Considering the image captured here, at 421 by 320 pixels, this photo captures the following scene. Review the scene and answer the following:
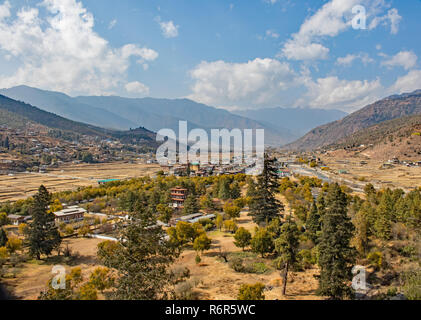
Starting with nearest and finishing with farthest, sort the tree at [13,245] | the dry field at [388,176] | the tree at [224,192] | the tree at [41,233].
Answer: the tree at [41,233] → the tree at [13,245] → the tree at [224,192] → the dry field at [388,176]

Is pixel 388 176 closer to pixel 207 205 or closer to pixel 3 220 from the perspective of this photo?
pixel 207 205

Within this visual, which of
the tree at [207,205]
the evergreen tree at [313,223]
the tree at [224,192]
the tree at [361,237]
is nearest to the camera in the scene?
the tree at [361,237]

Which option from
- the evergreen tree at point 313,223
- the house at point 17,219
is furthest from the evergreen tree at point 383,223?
the house at point 17,219

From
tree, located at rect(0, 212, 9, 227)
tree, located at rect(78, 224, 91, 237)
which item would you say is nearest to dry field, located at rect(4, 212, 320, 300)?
tree, located at rect(78, 224, 91, 237)

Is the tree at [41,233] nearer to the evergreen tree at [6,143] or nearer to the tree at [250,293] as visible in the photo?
the tree at [250,293]

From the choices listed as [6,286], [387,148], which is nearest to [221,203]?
[6,286]

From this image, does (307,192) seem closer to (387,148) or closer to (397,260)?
(397,260)

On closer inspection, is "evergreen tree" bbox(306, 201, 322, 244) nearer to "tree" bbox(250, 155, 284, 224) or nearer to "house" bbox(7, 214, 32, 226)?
"tree" bbox(250, 155, 284, 224)
